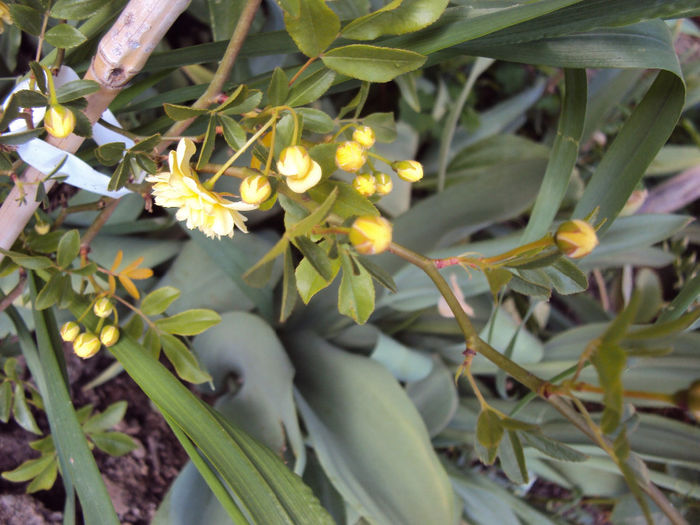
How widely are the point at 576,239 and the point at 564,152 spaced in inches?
8.3

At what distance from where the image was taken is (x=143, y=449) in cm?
53

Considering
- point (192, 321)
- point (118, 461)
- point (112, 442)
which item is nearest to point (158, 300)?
point (192, 321)

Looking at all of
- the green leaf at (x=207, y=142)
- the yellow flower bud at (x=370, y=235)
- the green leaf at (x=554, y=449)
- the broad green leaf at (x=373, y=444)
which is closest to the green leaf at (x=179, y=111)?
the green leaf at (x=207, y=142)

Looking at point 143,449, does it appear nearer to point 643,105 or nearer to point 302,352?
point 302,352

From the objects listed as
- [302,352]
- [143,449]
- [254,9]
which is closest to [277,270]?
[302,352]

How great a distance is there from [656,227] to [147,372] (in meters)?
0.50

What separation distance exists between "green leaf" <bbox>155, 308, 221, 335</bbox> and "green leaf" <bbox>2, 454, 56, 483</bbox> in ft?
0.56

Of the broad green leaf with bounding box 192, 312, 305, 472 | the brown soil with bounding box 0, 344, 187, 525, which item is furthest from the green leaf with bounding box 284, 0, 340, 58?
→ the brown soil with bounding box 0, 344, 187, 525

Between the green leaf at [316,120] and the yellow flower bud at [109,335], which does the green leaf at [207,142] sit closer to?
the green leaf at [316,120]

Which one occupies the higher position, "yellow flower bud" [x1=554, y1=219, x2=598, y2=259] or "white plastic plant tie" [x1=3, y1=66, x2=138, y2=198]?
"yellow flower bud" [x1=554, y1=219, x2=598, y2=259]

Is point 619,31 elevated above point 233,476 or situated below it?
above

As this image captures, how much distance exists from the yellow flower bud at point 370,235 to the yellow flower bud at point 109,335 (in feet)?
→ 0.71

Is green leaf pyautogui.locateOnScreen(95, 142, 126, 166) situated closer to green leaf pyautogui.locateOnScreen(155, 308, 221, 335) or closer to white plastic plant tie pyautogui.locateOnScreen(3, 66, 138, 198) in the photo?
white plastic plant tie pyautogui.locateOnScreen(3, 66, 138, 198)

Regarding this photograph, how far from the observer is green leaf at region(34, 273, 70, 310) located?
1.05 ft
